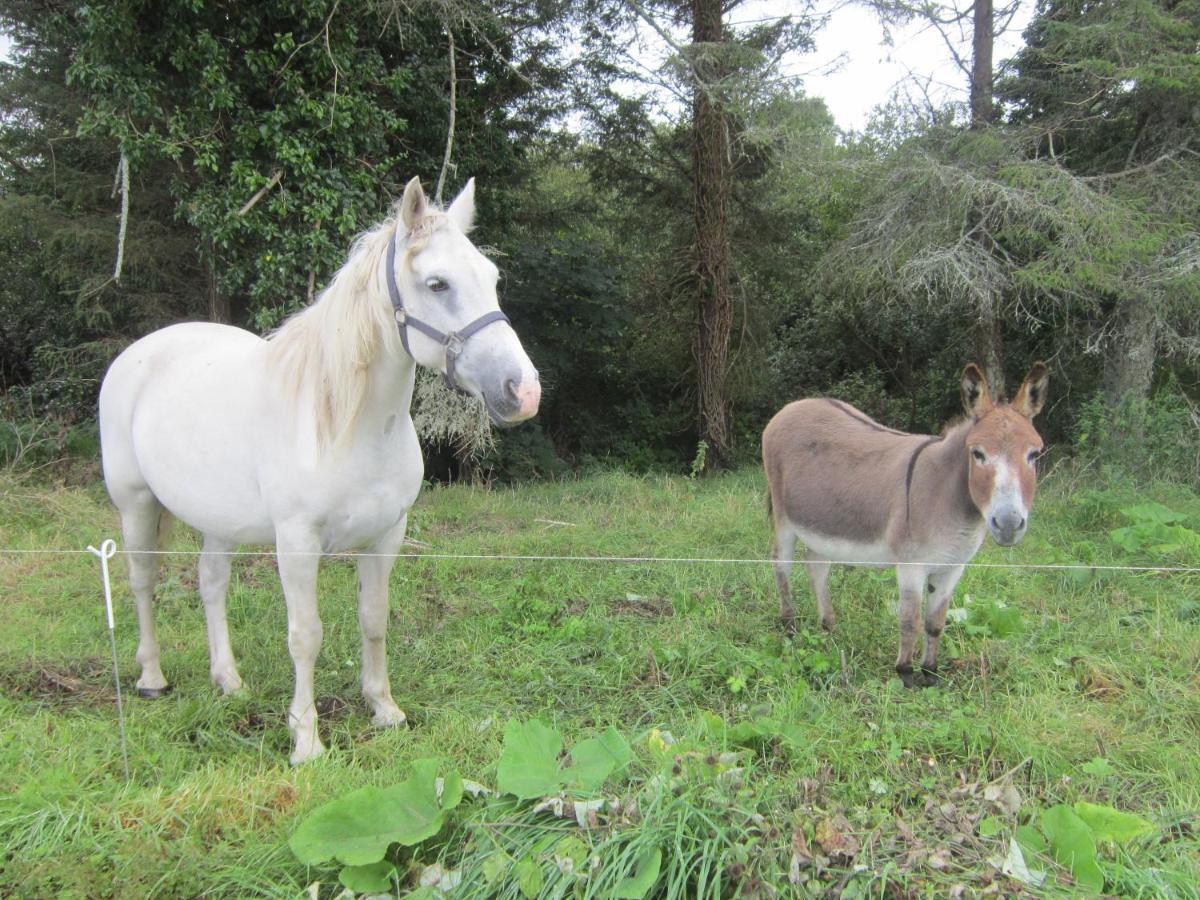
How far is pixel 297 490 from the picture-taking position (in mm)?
2883

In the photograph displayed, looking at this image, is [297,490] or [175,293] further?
[175,293]

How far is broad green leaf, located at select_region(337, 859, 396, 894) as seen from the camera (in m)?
2.07

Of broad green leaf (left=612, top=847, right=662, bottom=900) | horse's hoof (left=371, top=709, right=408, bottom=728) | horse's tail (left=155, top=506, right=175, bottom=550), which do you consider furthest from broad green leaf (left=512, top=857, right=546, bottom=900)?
horse's tail (left=155, top=506, right=175, bottom=550)

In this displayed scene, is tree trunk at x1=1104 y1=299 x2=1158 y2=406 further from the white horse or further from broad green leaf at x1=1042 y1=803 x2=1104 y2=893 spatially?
the white horse

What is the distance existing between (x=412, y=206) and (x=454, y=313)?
0.42 meters

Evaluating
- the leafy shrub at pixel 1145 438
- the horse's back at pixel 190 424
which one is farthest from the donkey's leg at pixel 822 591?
the leafy shrub at pixel 1145 438

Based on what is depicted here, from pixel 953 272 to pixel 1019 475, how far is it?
18.0 ft

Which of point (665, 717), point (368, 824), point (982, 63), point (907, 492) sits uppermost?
point (982, 63)

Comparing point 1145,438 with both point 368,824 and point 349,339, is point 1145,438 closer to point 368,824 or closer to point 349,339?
point 349,339

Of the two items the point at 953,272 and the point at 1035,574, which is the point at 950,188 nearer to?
the point at 953,272

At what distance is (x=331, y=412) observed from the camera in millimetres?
2846

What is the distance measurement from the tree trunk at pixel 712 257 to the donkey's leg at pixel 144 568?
7.67 meters

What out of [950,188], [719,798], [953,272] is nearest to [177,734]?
[719,798]

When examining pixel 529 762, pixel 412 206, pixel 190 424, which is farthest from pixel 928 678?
pixel 190 424
